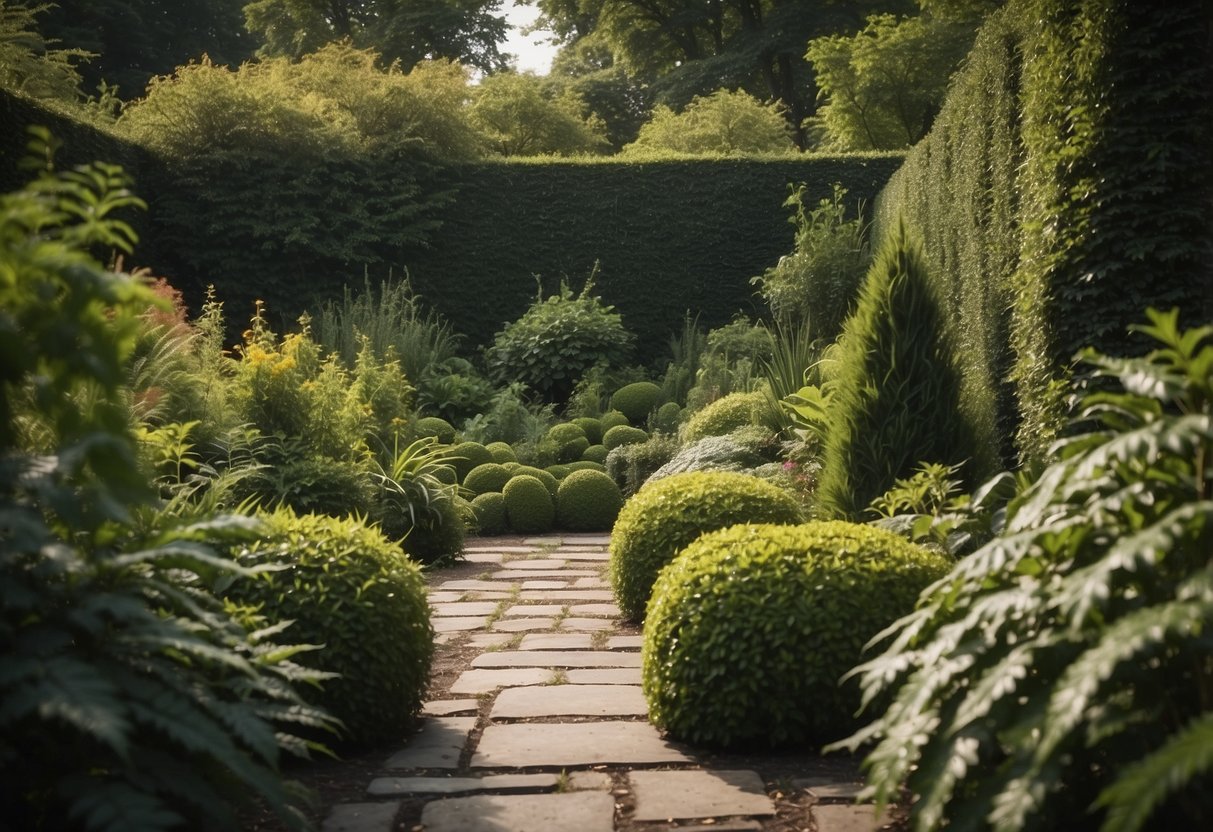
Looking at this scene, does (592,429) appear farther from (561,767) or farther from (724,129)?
(724,129)

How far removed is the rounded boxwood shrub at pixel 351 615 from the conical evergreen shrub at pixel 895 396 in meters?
2.45

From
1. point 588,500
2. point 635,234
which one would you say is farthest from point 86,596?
point 635,234

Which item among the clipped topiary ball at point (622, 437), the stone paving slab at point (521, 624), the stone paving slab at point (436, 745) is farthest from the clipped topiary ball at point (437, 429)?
the stone paving slab at point (436, 745)

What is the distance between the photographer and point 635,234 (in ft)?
46.8

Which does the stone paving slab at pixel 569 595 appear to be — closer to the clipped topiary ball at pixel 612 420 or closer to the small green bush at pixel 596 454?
the small green bush at pixel 596 454

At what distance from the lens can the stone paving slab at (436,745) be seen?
3.04m

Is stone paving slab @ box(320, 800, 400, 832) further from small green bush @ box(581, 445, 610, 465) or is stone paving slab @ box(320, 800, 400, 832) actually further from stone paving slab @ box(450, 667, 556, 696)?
small green bush @ box(581, 445, 610, 465)

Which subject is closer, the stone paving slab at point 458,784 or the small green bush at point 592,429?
the stone paving slab at point 458,784

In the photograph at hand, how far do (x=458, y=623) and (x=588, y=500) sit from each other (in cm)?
390

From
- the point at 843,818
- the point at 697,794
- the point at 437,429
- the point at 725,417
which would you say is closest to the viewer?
the point at 843,818

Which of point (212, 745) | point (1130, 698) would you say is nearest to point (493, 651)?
point (212, 745)

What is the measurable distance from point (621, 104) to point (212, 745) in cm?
2771

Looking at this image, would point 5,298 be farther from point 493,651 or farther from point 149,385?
point 149,385

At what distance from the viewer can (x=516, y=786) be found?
281 cm
